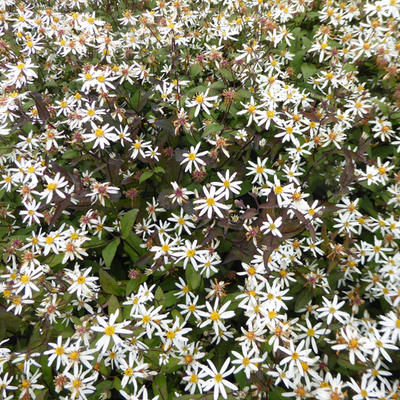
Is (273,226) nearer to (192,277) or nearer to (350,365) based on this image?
(192,277)

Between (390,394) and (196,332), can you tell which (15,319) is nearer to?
(196,332)

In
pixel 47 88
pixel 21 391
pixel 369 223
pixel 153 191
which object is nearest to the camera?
pixel 21 391

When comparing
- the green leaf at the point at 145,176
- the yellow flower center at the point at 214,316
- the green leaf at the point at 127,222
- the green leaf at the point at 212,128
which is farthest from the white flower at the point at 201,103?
the yellow flower center at the point at 214,316

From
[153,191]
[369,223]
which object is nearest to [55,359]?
[153,191]

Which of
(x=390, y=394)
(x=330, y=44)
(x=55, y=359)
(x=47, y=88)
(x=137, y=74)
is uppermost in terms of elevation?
(x=330, y=44)

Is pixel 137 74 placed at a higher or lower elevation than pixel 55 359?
higher

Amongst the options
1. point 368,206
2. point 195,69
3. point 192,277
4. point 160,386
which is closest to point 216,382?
point 160,386

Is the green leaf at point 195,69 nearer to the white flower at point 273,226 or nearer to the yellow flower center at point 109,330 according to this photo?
the white flower at point 273,226
